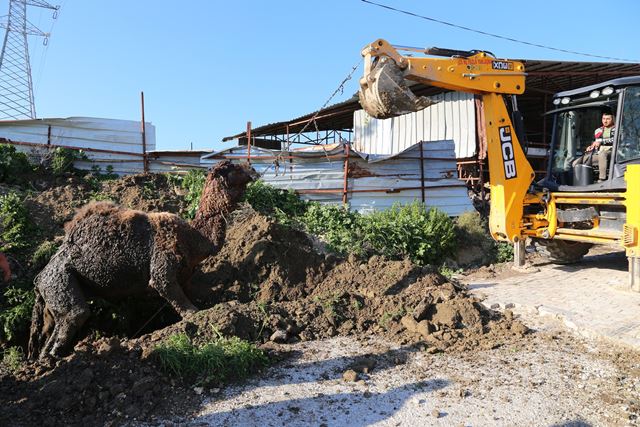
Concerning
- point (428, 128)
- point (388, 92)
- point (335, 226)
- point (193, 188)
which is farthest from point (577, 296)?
point (428, 128)

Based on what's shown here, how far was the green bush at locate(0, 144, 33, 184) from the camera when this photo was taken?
32.8 ft

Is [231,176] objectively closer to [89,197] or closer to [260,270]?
[260,270]

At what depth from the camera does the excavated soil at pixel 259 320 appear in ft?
11.2

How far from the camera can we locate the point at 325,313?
525cm

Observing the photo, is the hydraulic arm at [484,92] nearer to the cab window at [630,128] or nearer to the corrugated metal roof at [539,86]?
the cab window at [630,128]

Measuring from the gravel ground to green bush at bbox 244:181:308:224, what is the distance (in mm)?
5738

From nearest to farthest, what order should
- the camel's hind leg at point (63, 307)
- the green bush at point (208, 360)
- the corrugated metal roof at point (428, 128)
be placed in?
the green bush at point (208, 360)
the camel's hind leg at point (63, 307)
the corrugated metal roof at point (428, 128)

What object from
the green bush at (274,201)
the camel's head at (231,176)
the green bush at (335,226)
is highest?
the camel's head at (231,176)

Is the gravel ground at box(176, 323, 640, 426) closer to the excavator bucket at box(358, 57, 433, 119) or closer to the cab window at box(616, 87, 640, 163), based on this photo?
the excavator bucket at box(358, 57, 433, 119)

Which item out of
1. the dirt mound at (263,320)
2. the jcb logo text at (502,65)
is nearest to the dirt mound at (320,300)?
the dirt mound at (263,320)

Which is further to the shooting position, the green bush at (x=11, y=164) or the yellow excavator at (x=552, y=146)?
the green bush at (x=11, y=164)

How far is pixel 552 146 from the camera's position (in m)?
8.13

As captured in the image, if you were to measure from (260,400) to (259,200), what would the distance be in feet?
23.7

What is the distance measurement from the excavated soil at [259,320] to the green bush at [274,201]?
4.83ft
